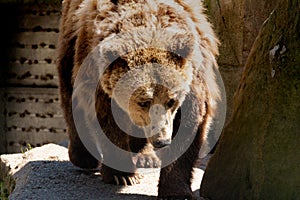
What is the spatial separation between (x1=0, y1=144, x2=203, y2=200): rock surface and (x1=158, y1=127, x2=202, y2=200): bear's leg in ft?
0.38

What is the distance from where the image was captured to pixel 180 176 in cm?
391

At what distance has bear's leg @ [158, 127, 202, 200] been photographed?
3893 millimetres

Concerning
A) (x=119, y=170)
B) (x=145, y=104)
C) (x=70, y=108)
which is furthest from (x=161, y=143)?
(x=70, y=108)

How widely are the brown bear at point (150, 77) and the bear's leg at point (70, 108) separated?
0.17 meters

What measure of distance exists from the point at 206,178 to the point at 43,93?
445 cm

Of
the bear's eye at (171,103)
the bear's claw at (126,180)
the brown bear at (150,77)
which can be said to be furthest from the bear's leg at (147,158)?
the bear's eye at (171,103)

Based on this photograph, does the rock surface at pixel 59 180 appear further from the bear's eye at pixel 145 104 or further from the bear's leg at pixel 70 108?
the bear's eye at pixel 145 104

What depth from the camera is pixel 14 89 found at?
8.08 meters

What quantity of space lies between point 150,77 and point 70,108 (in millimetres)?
1114

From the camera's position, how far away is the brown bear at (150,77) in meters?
3.64

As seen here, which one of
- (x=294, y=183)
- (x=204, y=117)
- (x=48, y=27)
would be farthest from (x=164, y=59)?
(x=48, y=27)

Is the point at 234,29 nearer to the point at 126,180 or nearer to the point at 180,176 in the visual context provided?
the point at 126,180

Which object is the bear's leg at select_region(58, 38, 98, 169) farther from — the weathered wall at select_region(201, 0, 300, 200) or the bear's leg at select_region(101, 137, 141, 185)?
the weathered wall at select_region(201, 0, 300, 200)

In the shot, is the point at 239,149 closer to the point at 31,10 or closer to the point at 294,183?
the point at 294,183
